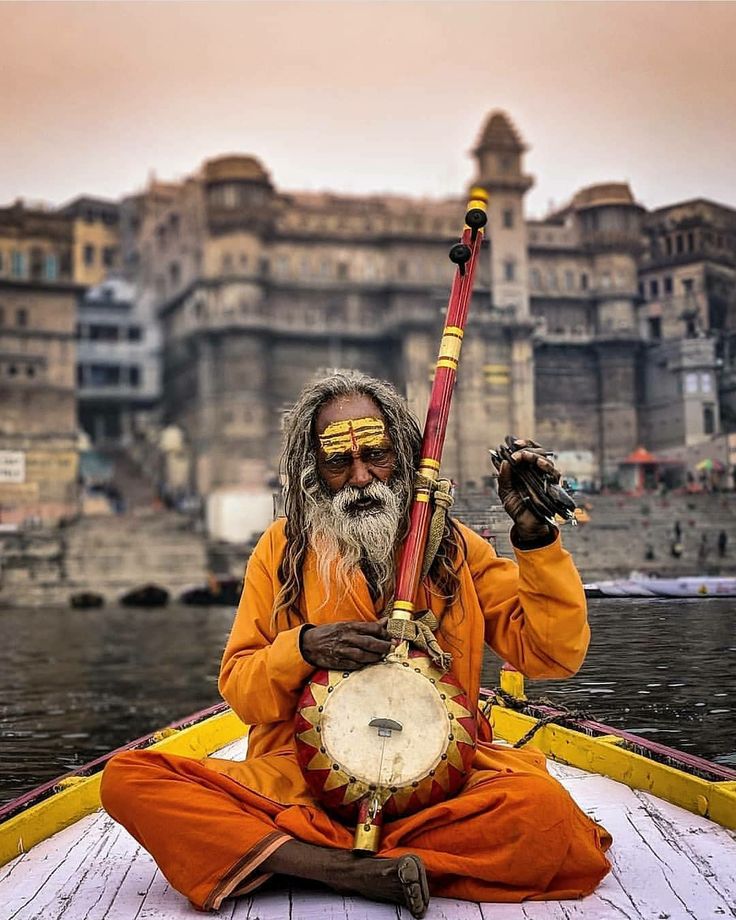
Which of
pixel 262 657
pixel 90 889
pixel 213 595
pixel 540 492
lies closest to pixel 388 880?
pixel 262 657

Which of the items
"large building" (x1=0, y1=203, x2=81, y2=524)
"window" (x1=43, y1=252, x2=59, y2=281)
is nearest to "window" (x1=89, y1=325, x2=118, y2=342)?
"large building" (x1=0, y1=203, x2=81, y2=524)

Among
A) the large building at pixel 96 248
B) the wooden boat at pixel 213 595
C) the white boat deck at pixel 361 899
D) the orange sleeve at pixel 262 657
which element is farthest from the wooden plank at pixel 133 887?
the large building at pixel 96 248

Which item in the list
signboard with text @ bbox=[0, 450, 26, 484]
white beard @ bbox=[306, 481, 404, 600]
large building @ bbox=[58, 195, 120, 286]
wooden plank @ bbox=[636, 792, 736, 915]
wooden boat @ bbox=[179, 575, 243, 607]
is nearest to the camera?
wooden plank @ bbox=[636, 792, 736, 915]

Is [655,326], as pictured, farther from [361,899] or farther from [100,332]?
[100,332]

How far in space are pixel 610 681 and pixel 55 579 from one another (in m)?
20.3

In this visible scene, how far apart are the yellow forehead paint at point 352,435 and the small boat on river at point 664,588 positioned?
1.53 metres

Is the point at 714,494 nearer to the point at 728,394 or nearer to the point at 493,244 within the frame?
the point at 728,394

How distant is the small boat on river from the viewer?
12.8ft

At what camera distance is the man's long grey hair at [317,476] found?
2.46 meters

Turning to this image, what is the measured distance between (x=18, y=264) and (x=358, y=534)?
2851 cm

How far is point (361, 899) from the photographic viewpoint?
6.95 feet

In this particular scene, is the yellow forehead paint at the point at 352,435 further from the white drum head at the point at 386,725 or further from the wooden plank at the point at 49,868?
the wooden plank at the point at 49,868

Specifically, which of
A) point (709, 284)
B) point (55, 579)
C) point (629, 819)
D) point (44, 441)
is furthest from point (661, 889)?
point (44, 441)

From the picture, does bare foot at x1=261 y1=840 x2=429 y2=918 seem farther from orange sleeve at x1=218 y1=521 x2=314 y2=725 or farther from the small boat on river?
the small boat on river
